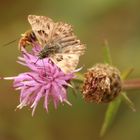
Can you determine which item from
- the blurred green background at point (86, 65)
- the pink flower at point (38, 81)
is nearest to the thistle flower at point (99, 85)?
the pink flower at point (38, 81)

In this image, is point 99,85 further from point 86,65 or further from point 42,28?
point 86,65

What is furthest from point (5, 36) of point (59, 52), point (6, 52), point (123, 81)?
point (59, 52)

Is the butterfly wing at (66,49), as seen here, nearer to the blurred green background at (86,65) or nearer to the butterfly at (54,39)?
the butterfly at (54,39)

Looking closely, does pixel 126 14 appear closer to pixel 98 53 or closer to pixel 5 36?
pixel 98 53

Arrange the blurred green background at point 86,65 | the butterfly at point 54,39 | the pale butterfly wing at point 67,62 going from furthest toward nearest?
the blurred green background at point 86,65 → the butterfly at point 54,39 → the pale butterfly wing at point 67,62

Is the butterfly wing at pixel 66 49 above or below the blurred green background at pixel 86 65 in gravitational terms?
above

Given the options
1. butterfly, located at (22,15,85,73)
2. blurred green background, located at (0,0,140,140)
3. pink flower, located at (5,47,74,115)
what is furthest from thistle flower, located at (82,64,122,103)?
blurred green background, located at (0,0,140,140)
